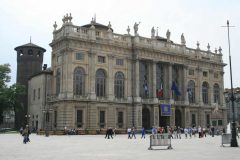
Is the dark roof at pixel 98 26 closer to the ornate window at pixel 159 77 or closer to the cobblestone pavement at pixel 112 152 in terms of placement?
the ornate window at pixel 159 77

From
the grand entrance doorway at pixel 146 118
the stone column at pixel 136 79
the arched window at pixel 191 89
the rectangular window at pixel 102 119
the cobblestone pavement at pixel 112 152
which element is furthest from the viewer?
the arched window at pixel 191 89

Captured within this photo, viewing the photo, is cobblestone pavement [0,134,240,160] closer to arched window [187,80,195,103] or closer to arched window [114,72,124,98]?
arched window [114,72,124,98]

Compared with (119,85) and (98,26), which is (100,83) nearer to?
(119,85)

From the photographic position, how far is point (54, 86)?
213 ft

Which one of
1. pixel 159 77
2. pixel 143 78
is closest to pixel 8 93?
pixel 143 78

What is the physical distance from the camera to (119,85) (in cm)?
6631

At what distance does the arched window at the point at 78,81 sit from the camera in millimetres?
61156

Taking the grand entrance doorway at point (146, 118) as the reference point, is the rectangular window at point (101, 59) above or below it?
above

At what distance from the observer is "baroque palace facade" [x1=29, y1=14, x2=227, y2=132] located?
6088 centimetres

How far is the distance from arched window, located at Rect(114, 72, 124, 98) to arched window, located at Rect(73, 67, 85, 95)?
6.58m

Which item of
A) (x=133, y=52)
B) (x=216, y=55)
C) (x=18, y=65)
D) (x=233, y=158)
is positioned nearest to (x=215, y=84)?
(x=216, y=55)

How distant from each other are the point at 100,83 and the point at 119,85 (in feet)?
13.0

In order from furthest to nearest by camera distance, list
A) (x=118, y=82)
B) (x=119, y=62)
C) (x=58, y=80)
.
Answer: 1. (x=119, y=62)
2. (x=118, y=82)
3. (x=58, y=80)

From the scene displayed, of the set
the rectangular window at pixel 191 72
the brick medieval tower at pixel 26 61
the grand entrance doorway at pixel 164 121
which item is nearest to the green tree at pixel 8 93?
the brick medieval tower at pixel 26 61
